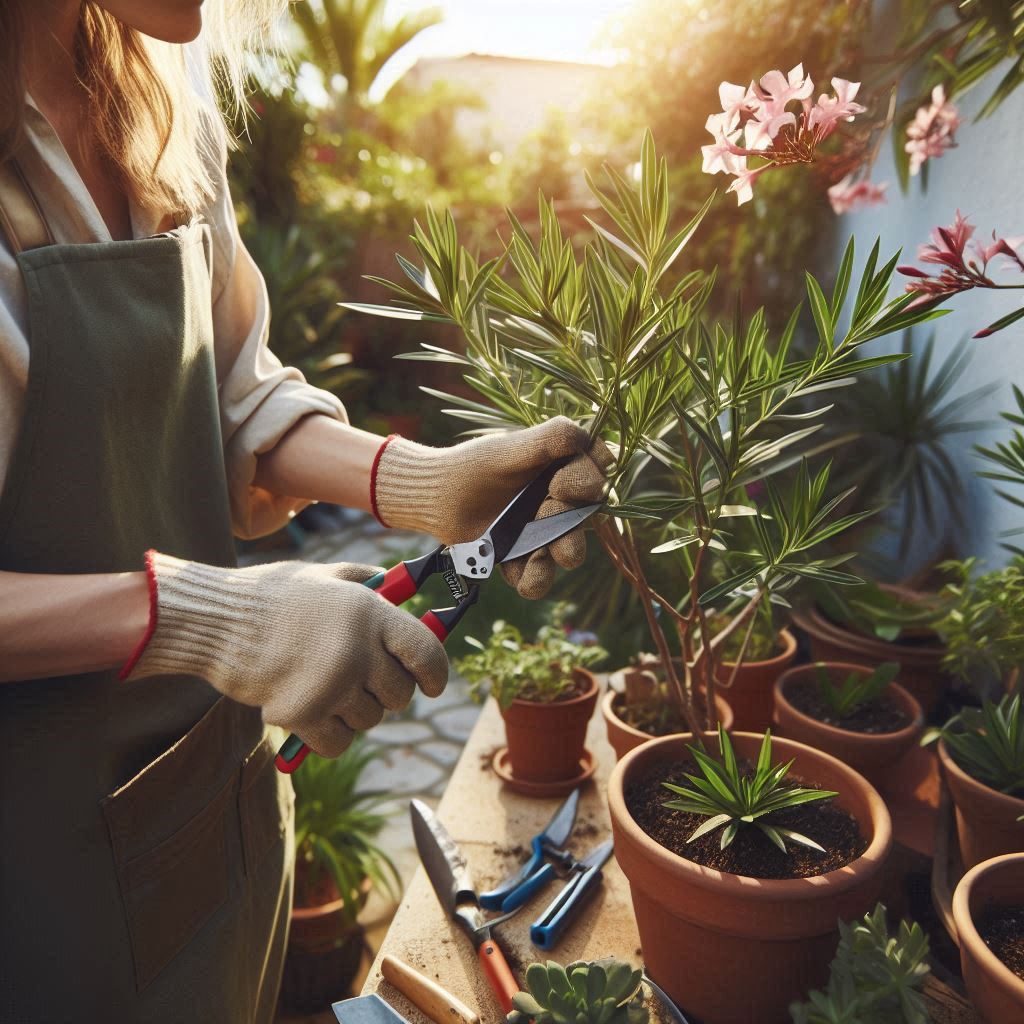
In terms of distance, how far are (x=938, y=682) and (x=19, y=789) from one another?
1.61m

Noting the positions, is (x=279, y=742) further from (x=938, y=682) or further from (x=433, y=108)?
(x=433, y=108)

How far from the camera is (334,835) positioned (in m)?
2.21

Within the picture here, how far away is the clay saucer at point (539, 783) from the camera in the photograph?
1.39m

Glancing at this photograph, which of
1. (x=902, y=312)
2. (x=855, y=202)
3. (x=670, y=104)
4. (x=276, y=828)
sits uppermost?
(x=670, y=104)

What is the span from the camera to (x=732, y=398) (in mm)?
886

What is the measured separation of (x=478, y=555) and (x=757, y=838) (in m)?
0.45

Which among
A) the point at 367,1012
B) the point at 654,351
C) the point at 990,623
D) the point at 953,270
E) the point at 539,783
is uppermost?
the point at 953,270

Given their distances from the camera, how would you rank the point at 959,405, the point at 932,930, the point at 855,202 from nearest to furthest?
the point at 932,930 < the point at 855,202 < the point at 959,405

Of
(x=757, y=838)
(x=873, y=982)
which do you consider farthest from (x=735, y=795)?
(x=873, y=982)

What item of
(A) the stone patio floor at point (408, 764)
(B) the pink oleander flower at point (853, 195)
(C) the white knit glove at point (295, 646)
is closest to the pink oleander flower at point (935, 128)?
(B) the pink oleander flower at point (853, 195)

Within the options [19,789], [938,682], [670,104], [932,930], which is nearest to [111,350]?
[19,789]

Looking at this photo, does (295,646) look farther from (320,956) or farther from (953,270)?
(320,956)

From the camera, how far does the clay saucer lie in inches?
54.7

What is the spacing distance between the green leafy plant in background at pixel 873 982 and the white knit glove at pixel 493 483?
0.46 m
